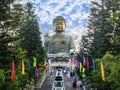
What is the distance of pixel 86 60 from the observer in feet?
125

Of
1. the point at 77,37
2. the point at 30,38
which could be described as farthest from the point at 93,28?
the point at 77,37

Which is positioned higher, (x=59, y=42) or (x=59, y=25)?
(x=59, y=25)

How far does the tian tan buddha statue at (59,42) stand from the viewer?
236 feet

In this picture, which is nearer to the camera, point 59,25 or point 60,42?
point 60,42

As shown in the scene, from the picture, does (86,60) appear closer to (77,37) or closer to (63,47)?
(63,47)

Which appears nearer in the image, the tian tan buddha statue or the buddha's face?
the tian tan buddha statue

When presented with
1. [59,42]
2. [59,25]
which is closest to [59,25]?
[59,25]

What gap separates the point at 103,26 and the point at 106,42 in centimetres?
199

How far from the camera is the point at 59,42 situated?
72188mm

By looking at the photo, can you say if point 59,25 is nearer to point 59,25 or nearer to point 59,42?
point 59,25

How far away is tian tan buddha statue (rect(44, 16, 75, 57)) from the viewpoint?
71.8 meters

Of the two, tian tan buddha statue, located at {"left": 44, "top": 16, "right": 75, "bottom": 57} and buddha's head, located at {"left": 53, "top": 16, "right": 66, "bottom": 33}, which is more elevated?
buddha's head, located at {"left": 53, "top": 16, "right": 66, "bottom": 33}

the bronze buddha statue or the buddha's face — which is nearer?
the bronze buddha statue

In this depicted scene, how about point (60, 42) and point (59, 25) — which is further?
point (59, 25)
